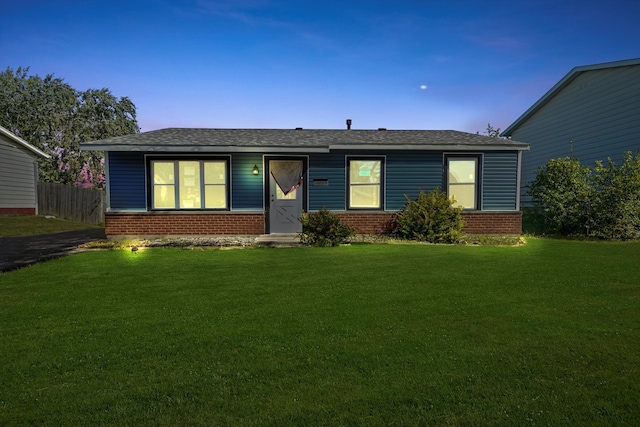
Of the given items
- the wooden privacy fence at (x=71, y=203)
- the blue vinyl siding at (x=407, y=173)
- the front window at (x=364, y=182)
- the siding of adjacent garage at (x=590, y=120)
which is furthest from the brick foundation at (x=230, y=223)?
the wooden privacy fence at (x=71, y=203)

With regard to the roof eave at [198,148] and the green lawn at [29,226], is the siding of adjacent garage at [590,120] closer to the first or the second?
the roof eave at [198,148]

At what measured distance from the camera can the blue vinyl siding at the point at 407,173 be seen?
13.6 metres

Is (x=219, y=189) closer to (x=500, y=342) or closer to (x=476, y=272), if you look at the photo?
(x=476, y=272)

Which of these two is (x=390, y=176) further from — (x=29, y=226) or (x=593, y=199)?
(x=29, y=226)

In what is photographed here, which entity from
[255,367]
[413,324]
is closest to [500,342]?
[413,324]

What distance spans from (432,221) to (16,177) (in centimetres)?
2392

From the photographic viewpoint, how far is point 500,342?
3.73 metres

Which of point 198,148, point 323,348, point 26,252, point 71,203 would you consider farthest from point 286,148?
point 71,203

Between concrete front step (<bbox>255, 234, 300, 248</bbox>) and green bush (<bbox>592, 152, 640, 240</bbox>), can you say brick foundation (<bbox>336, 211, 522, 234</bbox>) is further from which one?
green bush (<bbox>592, 152, 640, 240</bbox>)

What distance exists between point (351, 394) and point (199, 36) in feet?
52.9

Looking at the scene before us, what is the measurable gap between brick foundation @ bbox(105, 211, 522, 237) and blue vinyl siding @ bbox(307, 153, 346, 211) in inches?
20.9

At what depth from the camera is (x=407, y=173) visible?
44.7 ft

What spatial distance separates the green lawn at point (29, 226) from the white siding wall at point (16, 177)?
4.87 feet

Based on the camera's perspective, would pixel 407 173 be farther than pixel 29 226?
No
